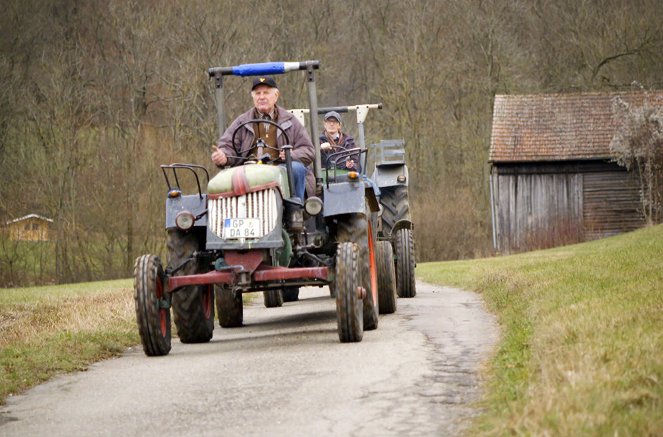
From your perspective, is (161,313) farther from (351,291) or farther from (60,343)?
(351,291)

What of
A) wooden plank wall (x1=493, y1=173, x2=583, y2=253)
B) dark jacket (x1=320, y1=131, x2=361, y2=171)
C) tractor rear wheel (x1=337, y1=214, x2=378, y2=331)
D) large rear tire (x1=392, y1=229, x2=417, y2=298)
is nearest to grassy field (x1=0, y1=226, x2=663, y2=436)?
large rear tire (x1=392, y1=229, x2=417, y2=298)

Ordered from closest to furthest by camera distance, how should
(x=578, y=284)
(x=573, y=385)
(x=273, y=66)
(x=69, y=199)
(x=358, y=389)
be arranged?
(x=573, y=385)
(x=358, y=389)
(x=273, y=66)
(x=578, y=284)
(x=69, y=199)

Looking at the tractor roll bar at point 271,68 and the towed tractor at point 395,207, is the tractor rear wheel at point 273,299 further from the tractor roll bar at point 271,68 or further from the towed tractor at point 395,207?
the tractor roll bar at point 271,68

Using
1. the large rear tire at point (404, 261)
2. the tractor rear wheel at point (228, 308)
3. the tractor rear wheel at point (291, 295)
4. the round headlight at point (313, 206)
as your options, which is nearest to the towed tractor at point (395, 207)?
the large rear tire at point (404, 261)

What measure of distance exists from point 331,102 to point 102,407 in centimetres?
4463

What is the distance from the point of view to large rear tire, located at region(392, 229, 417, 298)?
1602 cm

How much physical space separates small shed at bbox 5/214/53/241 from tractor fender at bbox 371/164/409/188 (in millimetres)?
23385

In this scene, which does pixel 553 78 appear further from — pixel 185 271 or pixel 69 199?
→ pixel 185 271

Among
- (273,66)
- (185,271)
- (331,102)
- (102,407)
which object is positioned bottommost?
(102,407)

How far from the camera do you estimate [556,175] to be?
45.1 metres

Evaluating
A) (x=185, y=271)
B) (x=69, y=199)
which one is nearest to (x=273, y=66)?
(x=185, y=271)

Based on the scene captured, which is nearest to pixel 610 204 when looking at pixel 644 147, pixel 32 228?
pixel 644 147

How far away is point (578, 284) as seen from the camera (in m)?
12.2

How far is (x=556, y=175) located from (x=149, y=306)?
3662cm
